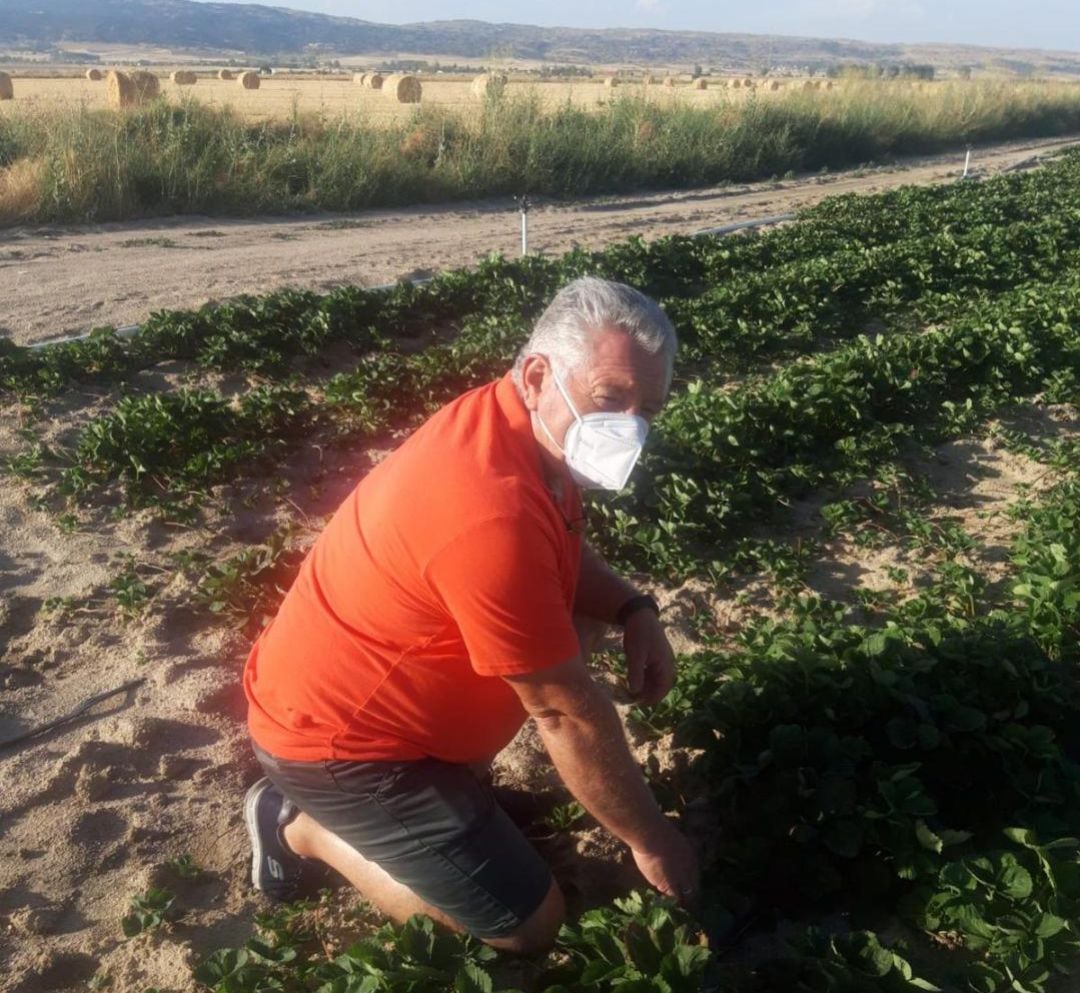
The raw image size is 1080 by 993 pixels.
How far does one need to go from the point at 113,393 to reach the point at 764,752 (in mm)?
4400

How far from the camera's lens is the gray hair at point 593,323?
2.39m

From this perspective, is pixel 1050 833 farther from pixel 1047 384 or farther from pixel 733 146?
pixel 733 146

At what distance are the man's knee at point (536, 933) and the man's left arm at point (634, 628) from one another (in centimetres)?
63

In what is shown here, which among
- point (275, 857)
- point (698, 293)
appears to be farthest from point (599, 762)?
point (698, 293)

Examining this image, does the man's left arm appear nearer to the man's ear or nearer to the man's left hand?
the man's left hand

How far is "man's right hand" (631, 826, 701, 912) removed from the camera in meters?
2.52

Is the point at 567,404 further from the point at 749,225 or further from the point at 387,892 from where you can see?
the point at 749,225

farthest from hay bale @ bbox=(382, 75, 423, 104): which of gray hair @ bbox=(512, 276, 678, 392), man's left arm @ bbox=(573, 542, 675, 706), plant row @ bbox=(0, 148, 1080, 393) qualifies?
gray hair @ bbox=(512, 276, 678, 392)

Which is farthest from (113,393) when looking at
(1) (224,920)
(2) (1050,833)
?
(2) (1050,833)

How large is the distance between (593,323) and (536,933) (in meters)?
1.40

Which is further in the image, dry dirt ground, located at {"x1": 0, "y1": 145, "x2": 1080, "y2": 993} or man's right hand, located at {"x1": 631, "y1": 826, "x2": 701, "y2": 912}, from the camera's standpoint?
dry dirt ground, located at {"x1": 0, "y1": 145, "x2": 1080, "y2": 993}

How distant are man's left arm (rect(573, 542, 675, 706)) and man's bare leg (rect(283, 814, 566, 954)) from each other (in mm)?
595

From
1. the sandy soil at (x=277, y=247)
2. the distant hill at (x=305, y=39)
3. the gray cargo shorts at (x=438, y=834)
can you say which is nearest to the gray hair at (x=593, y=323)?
the gray cargo shorts at (x=438, y=834)

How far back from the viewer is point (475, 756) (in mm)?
2758
